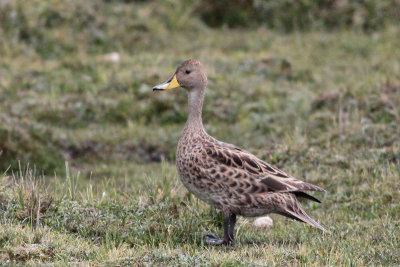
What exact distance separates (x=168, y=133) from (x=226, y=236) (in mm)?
5315

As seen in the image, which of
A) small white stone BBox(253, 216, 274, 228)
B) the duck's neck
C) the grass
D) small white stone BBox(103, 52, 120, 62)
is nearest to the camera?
the grass

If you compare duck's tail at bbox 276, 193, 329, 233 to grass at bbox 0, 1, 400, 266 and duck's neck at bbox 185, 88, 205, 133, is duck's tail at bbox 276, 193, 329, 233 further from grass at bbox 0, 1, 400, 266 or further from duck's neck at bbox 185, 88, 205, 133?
duck's neck at bbox 185, 88, 205, 133

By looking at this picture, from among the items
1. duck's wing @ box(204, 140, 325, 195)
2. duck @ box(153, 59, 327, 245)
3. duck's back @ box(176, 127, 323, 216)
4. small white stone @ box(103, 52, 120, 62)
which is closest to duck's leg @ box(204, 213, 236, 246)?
duck @ box(153, 59, 327, 245)

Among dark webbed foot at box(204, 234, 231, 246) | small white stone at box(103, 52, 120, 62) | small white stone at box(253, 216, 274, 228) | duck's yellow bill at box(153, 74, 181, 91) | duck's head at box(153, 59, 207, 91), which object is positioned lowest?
small white stone at box(253, 216, 274, 228)

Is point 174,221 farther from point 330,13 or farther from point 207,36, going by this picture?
point 330,13

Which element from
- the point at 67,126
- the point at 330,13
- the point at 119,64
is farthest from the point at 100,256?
the point at 330,13

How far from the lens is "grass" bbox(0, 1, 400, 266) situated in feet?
19.5

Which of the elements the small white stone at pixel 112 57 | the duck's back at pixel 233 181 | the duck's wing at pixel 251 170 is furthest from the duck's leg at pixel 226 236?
the small white stone at pixel 112 57

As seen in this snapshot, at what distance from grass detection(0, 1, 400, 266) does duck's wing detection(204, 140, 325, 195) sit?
Result: 483 mm

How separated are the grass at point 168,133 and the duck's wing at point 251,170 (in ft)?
1.58

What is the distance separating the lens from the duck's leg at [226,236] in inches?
245

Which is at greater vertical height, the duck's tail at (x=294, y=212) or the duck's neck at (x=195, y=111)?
the duck's neck at (x=195, y=111)

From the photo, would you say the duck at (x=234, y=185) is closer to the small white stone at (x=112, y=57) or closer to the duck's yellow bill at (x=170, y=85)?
the duck's yellow bill at (x=170, y=85)

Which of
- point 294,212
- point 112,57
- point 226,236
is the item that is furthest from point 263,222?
point 112,57
